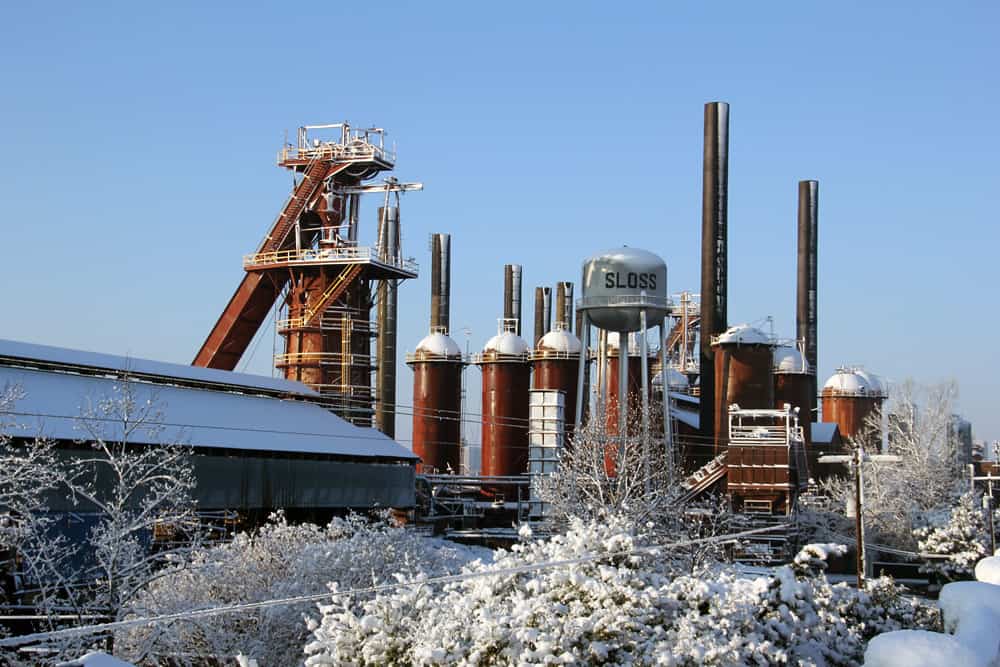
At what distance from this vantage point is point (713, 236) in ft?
185

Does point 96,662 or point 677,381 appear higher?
point 677,381

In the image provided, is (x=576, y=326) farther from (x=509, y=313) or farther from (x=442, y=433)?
(x=442, y=433)

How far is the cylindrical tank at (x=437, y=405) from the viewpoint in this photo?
65.9 metres

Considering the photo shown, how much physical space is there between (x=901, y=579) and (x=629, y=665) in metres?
37.4

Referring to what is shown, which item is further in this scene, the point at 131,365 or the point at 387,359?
the point at 387,359

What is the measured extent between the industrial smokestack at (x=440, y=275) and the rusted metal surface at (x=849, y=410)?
3011 centimetres

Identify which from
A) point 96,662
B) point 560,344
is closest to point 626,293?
point 560,344

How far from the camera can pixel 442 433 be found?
216 feet

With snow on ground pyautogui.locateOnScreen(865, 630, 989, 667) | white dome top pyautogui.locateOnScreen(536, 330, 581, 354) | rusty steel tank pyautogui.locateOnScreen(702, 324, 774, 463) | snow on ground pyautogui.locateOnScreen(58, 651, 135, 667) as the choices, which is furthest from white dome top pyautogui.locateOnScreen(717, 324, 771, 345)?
snow on ground pyautogui.locateOnScreen(58, 651, 135, 667)

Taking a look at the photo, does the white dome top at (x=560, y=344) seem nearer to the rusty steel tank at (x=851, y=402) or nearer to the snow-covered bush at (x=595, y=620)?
the rusty steel tank at (x=851, y=402)

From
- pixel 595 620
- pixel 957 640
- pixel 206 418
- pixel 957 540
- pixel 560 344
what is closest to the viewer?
pixel 957 640

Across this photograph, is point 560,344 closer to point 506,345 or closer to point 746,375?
point 506,345

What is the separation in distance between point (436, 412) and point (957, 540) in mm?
30544

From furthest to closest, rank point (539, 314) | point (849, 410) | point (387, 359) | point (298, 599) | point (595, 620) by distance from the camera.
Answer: point (849, 410)
point (539, 314)
point (387, 359)
point (595, 620)
point (298, 599)
